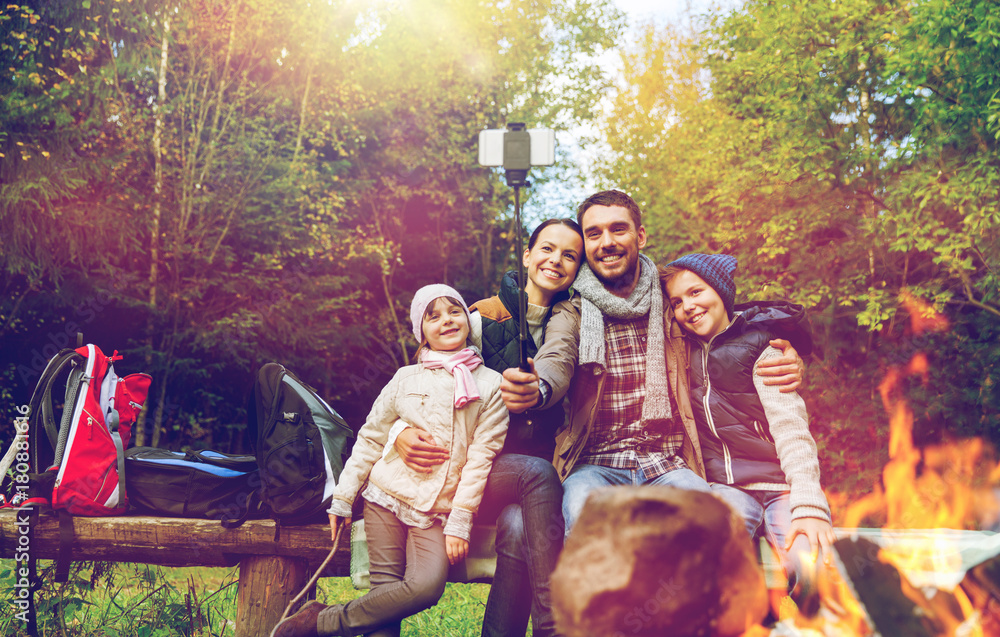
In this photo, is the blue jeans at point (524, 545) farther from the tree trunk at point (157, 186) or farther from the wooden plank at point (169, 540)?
the tree trunk at point (157, 186)

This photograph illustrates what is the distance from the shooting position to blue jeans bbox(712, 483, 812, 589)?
2295 millimetres

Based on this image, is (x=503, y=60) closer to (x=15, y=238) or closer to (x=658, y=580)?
(x=15, y=238)

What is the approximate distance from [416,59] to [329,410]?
1333cm

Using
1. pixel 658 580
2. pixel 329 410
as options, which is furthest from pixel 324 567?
pixel 658 580

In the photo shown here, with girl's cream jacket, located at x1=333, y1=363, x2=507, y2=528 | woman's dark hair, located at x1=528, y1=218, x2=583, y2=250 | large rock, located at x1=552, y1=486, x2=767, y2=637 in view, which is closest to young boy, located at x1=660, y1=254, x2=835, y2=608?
woman's dark hair, located at x1=528, y1=218, x2=583, y2=250

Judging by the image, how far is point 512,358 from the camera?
9.71 feet

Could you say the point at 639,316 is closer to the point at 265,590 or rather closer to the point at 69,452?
the point at 265,590

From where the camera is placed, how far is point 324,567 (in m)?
2.80

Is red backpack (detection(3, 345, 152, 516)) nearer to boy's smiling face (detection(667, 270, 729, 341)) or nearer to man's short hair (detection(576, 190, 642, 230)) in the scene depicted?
man's short hair (detection(576, 190, 642, 230))

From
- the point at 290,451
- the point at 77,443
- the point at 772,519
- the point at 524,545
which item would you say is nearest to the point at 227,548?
the point at 290,451

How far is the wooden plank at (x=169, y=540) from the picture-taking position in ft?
9.52

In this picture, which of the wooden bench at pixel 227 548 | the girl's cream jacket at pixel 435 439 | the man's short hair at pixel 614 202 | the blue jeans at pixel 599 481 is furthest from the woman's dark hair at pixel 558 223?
the wooden bench at pixel 227 548

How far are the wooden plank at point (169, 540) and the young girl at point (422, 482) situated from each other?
0.31m

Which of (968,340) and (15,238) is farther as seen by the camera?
(968,340)
